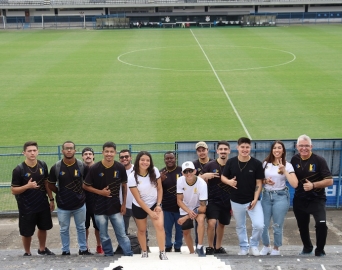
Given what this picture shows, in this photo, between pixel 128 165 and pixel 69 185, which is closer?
pixel 69 185

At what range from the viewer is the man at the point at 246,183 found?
A: 24.5 feet

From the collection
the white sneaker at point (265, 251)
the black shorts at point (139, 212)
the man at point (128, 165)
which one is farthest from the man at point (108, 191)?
the white sneaker at point (265, 251)

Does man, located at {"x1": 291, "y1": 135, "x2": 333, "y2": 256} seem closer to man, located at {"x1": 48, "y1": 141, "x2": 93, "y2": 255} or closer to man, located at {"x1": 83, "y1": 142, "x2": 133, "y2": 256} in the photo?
man, located at {"x1": 83, "y1": 142, "x2": 133, "y2": 256}

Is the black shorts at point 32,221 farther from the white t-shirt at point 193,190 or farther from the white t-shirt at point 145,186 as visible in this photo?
the white t-shirt at point 193,190

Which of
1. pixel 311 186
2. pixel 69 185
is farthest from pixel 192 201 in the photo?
pixel 69 185

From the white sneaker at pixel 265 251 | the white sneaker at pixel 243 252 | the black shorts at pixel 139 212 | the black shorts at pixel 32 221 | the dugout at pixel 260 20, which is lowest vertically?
the white sneaker at pixel 265 251

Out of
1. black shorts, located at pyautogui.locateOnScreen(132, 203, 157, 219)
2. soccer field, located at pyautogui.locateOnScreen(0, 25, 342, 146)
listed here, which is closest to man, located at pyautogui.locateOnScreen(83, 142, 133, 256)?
black shorts, located at pyautogui.locateOnScreen(132, 203, 157, 219)

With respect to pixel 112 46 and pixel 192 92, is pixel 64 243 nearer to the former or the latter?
pixel 192 92

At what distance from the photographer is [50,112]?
798 inches

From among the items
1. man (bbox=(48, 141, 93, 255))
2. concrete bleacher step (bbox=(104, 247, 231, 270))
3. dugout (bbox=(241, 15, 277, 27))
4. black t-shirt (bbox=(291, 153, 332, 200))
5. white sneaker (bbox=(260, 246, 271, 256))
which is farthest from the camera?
dugout (bbox=(241, 15, 277, 27))

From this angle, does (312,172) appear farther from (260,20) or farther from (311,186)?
(260,20)

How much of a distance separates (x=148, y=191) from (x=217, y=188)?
1.08 metres

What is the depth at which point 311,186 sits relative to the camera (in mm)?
7316

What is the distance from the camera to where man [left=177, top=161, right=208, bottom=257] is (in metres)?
7.46
